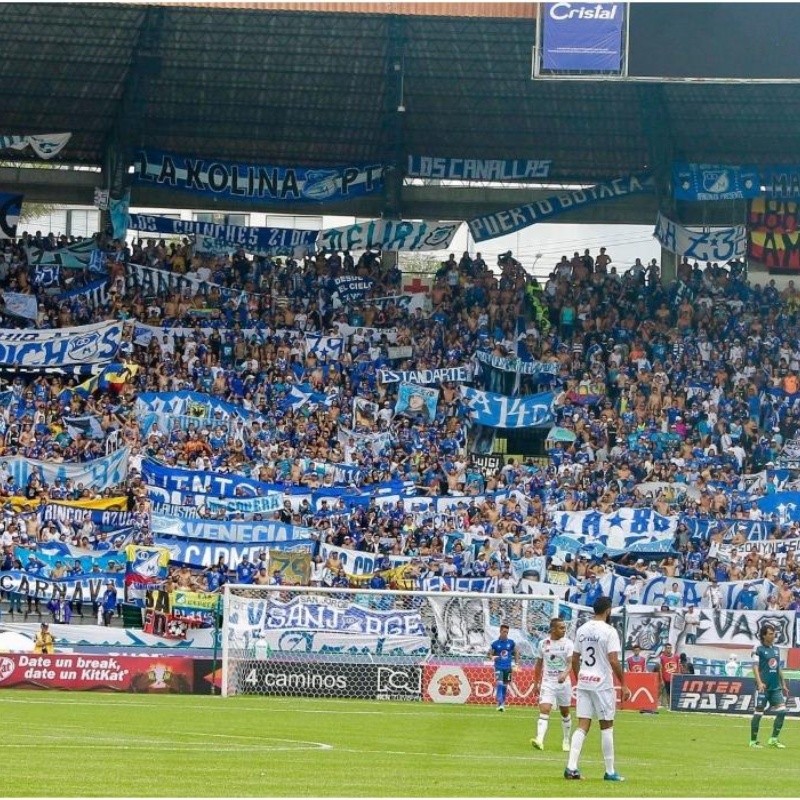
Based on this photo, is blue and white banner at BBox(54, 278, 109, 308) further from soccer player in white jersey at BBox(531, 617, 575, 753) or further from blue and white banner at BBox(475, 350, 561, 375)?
soccer player in white jersey at BBox(531, 617, 575, 753)

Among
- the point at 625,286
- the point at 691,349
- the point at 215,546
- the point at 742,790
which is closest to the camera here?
the point at 742,790

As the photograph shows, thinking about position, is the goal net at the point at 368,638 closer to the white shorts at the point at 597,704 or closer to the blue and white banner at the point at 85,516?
the blue and white banner at the point at 85,516

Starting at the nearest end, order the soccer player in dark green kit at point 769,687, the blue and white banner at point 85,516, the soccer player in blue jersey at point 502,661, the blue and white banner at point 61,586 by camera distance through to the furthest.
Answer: the soccer player in dark green kit at point 769,687 → the soccer player in blue jersey at point 502,661 → the blue and white banner at point 61,586 → the blue and white banner at point 85,516

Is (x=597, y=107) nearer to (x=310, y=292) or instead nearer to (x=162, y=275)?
(x=310, y=292)

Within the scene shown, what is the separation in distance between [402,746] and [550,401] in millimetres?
20923

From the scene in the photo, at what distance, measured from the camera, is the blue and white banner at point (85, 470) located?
3462 cm

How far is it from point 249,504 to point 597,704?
20287mm

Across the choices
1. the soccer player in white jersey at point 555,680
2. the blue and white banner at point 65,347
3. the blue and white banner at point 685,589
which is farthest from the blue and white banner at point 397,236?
the soccer player in white jersey at point 555,680

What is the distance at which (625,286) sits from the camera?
4406 centimetres

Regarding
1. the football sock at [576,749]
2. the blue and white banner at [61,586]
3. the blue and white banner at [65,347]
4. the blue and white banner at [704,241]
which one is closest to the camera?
the football sock at [576,749]

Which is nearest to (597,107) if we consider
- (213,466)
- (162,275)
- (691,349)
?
(691,349)

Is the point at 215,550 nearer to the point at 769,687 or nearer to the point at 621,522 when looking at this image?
the point at 621,522

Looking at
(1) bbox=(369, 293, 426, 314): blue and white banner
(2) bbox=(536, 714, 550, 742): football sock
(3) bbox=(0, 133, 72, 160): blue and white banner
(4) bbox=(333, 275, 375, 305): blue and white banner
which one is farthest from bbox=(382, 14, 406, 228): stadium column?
(2) bbox=(536, 714, 550, 742): football sock

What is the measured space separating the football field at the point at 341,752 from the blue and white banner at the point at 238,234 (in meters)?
19.3
